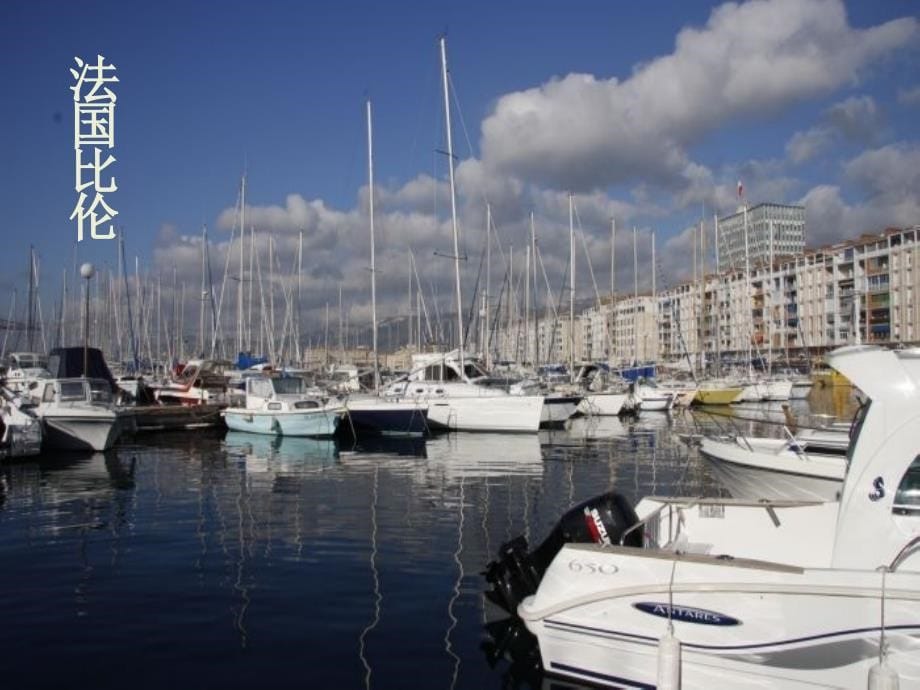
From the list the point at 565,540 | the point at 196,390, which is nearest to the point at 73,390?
the point at 196,390

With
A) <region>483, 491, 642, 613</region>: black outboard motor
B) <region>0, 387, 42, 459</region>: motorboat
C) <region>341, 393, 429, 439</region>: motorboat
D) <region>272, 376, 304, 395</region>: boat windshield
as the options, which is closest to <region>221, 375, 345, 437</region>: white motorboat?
<region>272, 376, 304, 395</region>: boat windshield

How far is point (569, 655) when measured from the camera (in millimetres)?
7312

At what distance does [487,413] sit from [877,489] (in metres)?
28.4

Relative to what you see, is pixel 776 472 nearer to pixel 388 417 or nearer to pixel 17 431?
pixel 17 431

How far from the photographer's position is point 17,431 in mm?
24609

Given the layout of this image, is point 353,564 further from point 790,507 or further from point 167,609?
point 790,507

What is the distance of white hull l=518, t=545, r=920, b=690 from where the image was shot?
6223mm

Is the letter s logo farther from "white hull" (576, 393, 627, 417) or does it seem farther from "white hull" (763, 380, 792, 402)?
"white hull" (763, 380, 792, 402)

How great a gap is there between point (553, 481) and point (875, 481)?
14.2 metres

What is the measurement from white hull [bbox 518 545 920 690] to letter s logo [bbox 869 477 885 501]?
42.2 inches

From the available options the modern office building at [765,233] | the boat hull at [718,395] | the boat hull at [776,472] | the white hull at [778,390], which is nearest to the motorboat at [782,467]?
the boat hull at [776,472]

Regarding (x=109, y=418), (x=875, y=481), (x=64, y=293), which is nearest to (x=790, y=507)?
(x=875, y=481)

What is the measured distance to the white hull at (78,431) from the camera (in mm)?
27031

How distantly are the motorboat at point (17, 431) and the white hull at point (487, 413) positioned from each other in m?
16.2
